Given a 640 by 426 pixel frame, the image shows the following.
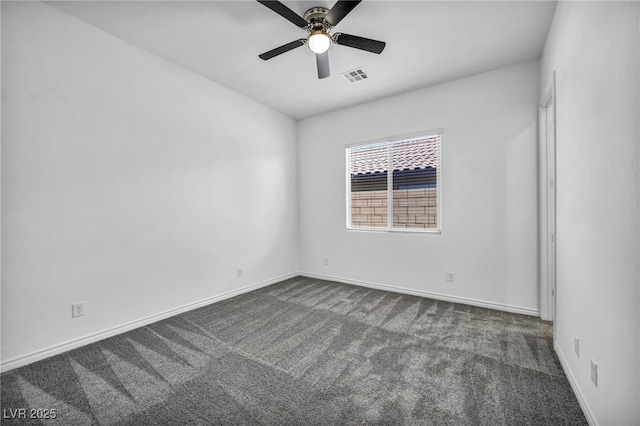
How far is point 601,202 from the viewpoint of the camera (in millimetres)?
1369

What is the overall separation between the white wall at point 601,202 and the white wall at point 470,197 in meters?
1.09

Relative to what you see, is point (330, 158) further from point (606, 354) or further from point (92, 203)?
point (606, 354)

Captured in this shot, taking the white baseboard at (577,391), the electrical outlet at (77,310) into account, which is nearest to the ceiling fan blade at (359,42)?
the white baseboard at (577,391)

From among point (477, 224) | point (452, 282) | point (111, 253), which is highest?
point (477, 224)

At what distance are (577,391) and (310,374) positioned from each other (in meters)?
1.72

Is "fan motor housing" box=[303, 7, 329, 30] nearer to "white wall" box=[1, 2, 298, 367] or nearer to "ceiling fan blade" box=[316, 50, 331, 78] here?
"ceiling fan blade" box=[316, 50, 331, 78]

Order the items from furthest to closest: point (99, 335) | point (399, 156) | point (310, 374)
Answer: point (399, 156) → point (99, 335) → point (310, 374)

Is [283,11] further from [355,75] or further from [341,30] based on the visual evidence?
[355,75]

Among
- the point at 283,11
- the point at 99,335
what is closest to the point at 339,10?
the point at 283,11

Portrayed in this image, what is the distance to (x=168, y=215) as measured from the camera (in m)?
3.04

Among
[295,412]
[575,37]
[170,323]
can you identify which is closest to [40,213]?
[170,323]

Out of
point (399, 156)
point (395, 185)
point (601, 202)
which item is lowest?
point (601, 202)

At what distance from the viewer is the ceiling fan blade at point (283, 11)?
1.83m

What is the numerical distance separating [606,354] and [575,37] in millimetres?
1908
